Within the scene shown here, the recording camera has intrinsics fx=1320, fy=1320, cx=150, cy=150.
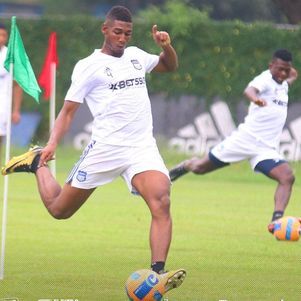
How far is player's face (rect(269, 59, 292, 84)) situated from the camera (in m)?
16.5

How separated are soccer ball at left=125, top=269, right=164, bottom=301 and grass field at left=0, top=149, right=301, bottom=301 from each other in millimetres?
490

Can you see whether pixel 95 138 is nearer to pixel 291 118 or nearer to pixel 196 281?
pixel 196 281

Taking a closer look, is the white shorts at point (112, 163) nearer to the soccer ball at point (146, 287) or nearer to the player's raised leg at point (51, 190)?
the player's raised leg at point (51, 190)

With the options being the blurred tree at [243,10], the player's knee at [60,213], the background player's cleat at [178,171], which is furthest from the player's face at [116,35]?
the blurred tree at [243,10]

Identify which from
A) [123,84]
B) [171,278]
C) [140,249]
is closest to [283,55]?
[140,249]

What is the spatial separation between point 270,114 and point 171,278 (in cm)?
680

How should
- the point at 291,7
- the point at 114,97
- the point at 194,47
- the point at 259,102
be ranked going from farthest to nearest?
the point at 194,47, the point at 291,7, the point at 259,102, the point at 114,97

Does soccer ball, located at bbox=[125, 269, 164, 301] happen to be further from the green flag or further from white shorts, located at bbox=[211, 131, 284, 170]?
white shorts, located at bbox=[211, 131, 284, 170]

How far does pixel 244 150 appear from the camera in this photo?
16906mm

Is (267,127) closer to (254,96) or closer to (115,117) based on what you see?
(254,96)

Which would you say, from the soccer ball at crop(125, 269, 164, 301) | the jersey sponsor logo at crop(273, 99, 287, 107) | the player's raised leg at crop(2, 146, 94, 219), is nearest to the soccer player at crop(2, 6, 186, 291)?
the player's raised leg at crop(2, 146, 94, 219)

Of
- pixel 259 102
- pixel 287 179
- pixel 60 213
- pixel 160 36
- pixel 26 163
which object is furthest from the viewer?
pixel 259 102

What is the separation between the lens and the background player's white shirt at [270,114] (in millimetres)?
16656

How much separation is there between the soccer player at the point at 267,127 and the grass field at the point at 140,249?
822mm
